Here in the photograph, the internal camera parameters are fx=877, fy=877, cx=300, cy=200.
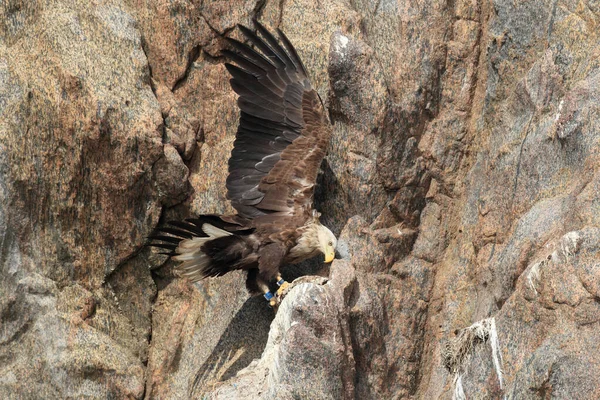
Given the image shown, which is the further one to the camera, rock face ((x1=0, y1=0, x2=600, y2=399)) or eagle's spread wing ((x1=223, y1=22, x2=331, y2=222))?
eagle's spread wing ((x1=223, y1=22, x2=331, y2=222))

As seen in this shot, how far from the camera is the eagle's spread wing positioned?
7.91 m

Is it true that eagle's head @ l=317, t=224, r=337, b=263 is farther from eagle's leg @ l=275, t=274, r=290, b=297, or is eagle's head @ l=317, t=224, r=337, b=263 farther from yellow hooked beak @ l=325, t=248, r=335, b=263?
eagle's leg @ l=275, t=274, r=290, b=297

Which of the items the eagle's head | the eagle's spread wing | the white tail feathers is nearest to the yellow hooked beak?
the eagle's head

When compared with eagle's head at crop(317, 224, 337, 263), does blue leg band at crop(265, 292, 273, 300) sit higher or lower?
lower

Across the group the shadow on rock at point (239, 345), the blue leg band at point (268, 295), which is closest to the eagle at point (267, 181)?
the blue leg band at point (268, 295)

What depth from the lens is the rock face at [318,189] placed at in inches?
289

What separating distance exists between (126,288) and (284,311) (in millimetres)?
1765

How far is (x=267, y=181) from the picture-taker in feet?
26.3

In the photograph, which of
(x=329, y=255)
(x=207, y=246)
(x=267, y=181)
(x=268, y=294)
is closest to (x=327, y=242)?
(x=329, y=255)

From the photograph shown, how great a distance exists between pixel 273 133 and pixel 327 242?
3.71 ft

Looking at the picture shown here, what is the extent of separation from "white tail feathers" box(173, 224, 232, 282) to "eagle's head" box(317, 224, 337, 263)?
0.82m

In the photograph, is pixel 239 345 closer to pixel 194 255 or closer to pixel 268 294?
pixel 268 294

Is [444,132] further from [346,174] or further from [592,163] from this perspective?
[592,163]

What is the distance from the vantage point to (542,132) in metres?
7.54
